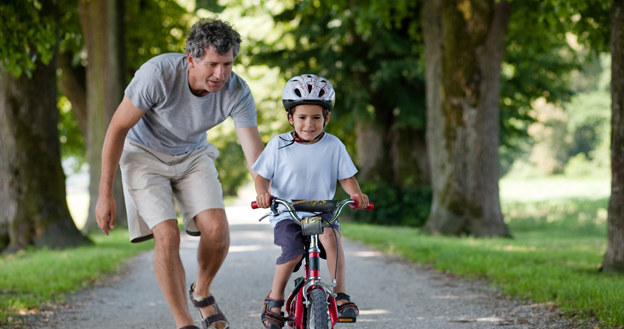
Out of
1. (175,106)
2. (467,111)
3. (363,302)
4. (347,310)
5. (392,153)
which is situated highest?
(467,111)

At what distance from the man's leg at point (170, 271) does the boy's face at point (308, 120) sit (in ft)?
3.29

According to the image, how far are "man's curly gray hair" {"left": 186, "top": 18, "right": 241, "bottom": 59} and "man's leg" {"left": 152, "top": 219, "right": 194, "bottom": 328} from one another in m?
1.08

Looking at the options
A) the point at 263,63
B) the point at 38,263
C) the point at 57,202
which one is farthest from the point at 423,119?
Result: the point at 38,263

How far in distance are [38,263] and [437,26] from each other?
8.70 meters

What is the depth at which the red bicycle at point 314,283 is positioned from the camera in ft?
13.8

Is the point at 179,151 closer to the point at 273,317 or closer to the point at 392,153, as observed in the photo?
the point at 273,317

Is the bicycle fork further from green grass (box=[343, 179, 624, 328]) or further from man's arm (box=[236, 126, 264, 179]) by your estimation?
green grass (box=[343, 179, 624, 328])

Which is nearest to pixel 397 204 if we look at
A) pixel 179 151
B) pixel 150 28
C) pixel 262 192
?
pixel 150 28

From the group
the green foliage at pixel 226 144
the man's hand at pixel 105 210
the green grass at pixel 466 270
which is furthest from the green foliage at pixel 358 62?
the man's hand at pixel 105 210

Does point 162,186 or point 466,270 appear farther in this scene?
point 466,270

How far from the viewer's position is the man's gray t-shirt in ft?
15.0

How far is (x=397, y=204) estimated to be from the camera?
22297mm

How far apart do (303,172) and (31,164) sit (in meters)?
8.65

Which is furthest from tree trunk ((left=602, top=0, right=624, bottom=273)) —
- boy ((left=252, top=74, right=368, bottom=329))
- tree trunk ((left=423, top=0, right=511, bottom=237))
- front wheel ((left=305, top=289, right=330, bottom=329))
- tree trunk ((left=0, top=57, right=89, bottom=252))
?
tree trunk ((left=0, top=57, right=89, bottom=252))
